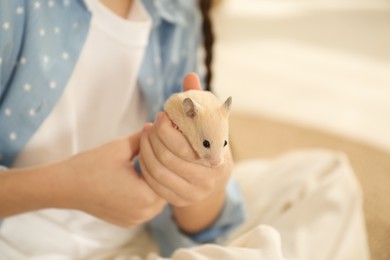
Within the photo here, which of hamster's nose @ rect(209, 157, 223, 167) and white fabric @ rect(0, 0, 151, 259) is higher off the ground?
hamster's nose @ rect(209, 157, 223, 167)

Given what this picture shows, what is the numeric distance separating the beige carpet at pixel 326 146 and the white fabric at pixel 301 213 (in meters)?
0.09

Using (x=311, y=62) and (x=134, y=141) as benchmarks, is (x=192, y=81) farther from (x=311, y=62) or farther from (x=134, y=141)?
(x=311, y=62)

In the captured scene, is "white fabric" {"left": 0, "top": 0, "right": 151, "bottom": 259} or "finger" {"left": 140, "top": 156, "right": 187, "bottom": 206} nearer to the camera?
"finger" {"left": 140, "top": 156, "right": 187, "bottom": 206}

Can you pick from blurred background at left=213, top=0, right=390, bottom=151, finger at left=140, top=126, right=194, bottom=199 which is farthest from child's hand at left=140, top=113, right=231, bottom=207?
blurred background at left=213, top=0, right=390, bottom=151

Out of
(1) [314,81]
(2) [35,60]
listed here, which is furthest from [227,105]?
(1) [314,81]

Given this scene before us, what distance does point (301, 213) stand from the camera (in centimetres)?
69

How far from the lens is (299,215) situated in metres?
0.69

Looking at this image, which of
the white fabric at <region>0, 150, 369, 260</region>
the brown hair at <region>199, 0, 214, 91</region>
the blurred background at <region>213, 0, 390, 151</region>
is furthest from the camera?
the blurred background at <region>213, 0, 390, 151</region>

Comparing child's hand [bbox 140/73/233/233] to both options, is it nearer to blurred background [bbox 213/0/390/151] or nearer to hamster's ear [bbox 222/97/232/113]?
hamster's ear [bbox 222/97/232/113]

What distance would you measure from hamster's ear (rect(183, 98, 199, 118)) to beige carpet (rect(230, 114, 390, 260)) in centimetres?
47

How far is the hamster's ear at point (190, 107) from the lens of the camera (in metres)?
0.39

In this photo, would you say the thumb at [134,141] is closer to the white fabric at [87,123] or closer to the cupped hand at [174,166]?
the cupped hand at [174,166]

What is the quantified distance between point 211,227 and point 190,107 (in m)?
0.32

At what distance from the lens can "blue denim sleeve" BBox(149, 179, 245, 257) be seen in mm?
667
